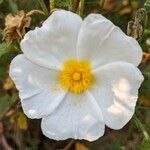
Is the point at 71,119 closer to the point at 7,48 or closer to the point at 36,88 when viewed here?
the point at 36,88

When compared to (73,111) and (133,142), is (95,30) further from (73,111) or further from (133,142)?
(133,142)

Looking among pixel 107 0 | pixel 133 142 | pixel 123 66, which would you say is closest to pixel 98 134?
pixel 123 66

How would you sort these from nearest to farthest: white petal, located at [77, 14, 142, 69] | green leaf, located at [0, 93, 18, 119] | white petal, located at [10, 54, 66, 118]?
1. white petal, located at [77, 14, 142, 69]
2. white petal, located at [10, 54, 66, 118]
3. green leaf, located at [0, 93, 18, 119]

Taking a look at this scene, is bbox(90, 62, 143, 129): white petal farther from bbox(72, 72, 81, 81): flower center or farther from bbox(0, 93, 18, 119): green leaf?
bbox(0, 93, 18, 119): green leaf

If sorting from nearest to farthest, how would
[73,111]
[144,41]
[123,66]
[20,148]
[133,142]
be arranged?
1. [123,66]
2. [73,111]
3. [144,41]
4. [133,142]
5. [20,148]

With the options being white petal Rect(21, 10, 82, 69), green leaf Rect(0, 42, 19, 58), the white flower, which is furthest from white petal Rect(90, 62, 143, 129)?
green leaf Rect(0, 42, 19, 58)

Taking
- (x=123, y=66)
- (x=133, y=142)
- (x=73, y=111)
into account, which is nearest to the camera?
(x=123, y=66)
